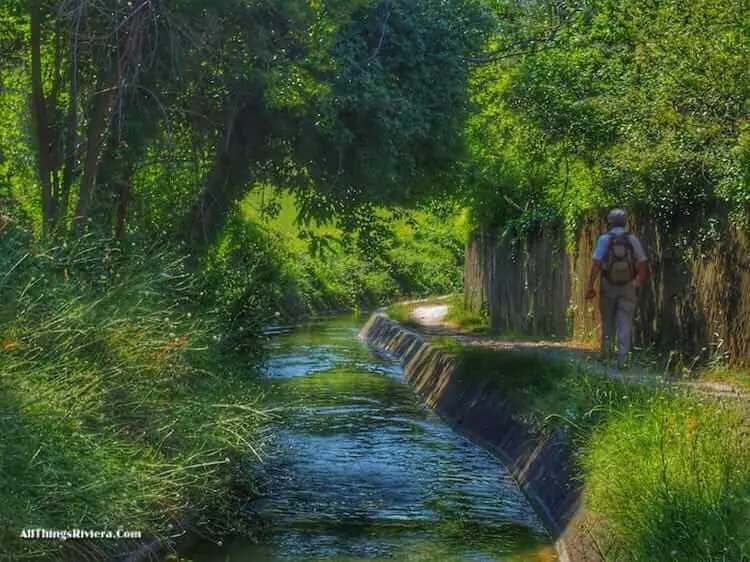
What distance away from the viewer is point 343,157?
18.7m

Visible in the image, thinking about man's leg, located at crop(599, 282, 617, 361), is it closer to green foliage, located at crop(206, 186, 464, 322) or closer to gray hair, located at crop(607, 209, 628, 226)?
gray hair, located at crop(607, 209, 628, 226)

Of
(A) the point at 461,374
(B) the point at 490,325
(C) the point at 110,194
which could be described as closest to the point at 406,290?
(B) the point at 490,325

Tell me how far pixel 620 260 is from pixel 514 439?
2.52 m

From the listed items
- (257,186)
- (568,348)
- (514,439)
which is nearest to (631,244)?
(514,439)

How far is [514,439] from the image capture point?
52.0 feet

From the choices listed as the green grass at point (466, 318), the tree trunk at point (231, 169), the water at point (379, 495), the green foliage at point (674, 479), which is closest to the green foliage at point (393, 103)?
the tree trunk at point (231, 169)

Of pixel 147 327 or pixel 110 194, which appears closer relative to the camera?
pixel 147 327

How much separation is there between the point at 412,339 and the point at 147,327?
701 inches

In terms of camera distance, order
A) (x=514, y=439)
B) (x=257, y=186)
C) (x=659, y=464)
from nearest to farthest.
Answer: (x=659, y=464) → (x=514, y=439) → (x=257, y=186)

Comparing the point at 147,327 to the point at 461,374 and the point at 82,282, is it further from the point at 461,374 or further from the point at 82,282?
the point at 461,374

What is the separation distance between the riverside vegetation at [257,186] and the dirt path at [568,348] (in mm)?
788

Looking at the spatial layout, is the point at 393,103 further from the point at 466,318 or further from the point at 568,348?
the point at 466,318

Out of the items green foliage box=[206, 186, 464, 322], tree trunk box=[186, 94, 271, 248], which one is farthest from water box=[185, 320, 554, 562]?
tree trunk box=[186, 94, 271, 248]

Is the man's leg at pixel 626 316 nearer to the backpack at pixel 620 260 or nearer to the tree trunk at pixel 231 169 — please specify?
the backpack at pixel 620 260
